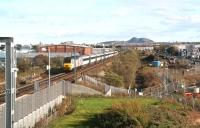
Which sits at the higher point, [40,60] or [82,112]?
[40,60]

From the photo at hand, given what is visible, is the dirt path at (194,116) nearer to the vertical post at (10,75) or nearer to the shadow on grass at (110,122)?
the shadow on grass at (110,122)

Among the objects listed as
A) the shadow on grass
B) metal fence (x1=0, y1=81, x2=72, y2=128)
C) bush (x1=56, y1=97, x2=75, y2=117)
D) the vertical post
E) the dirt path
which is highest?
the vertical post

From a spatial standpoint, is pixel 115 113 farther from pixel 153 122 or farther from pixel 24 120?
pixel 24 120

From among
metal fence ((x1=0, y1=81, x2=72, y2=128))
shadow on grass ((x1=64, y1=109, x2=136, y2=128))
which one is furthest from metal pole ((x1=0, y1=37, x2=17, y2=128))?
shadow on grass ((x1=64, y1=109, x2=136, y2=128))

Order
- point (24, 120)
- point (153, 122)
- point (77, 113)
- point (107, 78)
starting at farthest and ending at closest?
point (107, 78), point (77, 113), point (153, 122), point (24, 120)

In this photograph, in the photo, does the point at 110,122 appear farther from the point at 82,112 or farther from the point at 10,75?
the point at 10,75

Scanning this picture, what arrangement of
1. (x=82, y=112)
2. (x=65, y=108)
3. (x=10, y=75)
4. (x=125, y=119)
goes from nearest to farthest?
(x=10, y=75), (x=125, y=119), (x=82, y=112), (x=65, y=108)

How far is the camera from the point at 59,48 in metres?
144

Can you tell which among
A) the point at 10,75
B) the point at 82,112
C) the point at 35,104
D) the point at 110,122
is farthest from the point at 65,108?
the point at 10,75

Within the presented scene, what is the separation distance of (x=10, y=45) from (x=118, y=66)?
266 feet

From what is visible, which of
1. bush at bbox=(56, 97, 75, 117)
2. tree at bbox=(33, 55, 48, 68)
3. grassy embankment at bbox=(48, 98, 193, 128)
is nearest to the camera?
grassy embankment at bbox=(48, 98, 193, 128)

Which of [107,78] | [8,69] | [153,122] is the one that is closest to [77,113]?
[153,122]

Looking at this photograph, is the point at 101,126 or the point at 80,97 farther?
the point at 80,97

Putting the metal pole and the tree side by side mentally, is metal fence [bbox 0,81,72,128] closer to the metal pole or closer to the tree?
the metal pole
